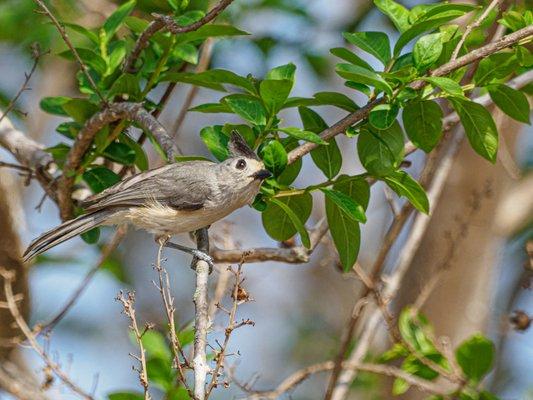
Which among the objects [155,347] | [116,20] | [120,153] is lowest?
[155,347]

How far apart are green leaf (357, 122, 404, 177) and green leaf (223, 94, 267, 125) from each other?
1.05 ft

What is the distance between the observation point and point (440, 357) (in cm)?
346

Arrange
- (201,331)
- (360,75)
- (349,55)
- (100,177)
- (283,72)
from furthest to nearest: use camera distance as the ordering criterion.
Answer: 1. (100,177)
2. (283,72)
3. (349,55)
4. (360,75)
5. (201,331)

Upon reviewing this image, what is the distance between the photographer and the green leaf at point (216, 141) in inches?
114

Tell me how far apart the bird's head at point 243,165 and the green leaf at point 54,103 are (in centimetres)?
73

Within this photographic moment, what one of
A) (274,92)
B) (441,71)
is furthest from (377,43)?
(274,92)

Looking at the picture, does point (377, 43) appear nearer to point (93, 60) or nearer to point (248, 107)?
point (248, 107)

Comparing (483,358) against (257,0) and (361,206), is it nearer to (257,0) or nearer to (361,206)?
(361,206)

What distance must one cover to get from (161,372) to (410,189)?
1152 millimetres

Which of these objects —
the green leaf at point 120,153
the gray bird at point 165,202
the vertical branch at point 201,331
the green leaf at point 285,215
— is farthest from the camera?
the green leaf at point 120,153

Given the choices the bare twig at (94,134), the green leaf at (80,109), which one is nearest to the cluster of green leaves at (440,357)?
the bare twig at (94,134)

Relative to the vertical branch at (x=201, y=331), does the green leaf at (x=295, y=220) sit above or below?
above

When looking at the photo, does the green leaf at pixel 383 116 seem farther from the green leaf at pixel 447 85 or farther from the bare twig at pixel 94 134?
the bare twig at pixel 94 134

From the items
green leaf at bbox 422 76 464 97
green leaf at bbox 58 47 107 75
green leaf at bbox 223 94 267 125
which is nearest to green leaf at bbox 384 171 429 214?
green leaf at bbox 422 76 464 97
